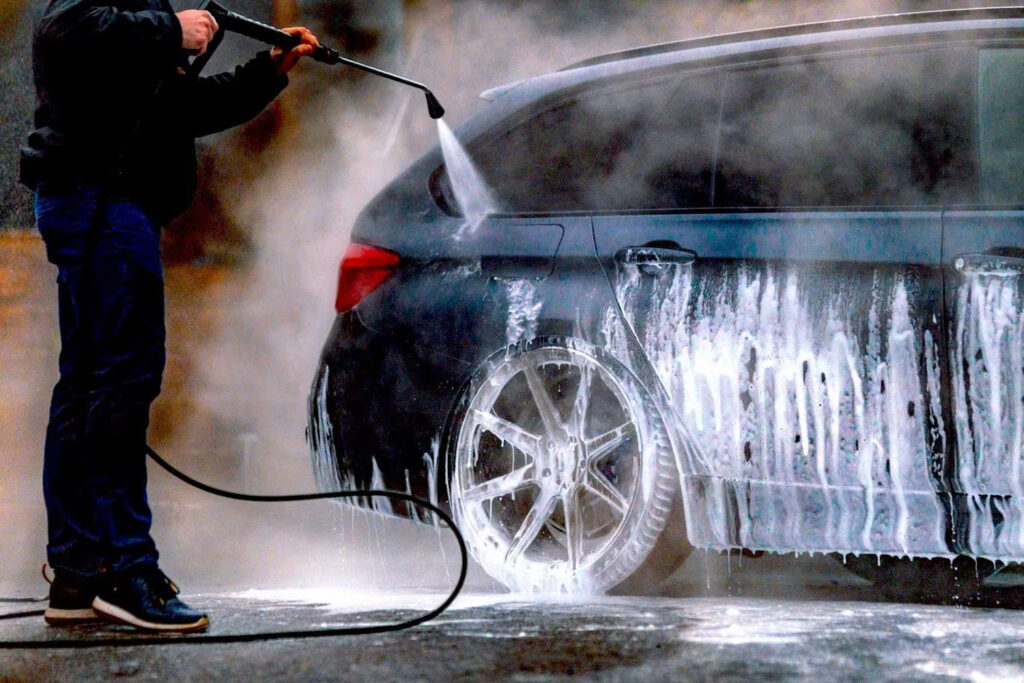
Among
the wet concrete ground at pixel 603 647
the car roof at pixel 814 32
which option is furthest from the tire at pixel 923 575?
the car roof at pixel 814 32

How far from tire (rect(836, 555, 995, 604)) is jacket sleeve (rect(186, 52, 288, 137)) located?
206 centimetres

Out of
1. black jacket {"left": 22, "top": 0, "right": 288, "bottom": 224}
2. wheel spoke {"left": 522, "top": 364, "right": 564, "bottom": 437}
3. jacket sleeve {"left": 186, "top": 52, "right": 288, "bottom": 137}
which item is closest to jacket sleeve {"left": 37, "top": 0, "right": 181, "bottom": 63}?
black jacket {"left": 22, "top": 0, "right": 288, "bottom": 224}

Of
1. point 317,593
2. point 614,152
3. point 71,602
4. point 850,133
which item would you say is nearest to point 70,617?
point 71,602

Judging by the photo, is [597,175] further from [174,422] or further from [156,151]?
[174,422]

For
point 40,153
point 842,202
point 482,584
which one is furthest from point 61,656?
point 842,202

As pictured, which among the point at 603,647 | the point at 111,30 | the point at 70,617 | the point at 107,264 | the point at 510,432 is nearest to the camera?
the point at 603,647

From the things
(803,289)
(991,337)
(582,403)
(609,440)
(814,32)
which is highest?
(814,32)

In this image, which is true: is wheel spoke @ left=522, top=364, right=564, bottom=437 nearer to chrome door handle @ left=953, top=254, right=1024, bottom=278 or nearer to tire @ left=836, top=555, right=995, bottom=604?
tire @ left=836, top=555, right=995, bottom=604

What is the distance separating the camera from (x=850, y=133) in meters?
4.01

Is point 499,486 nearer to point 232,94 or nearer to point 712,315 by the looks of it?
point 712,315

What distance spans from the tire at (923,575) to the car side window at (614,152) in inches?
46.3

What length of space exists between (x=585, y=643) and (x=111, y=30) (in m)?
1.81

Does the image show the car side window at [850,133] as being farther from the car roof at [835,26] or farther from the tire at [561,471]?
the tire at [561,471]

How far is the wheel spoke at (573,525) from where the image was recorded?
158 inches
